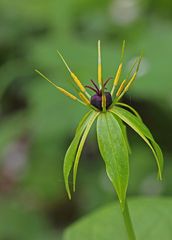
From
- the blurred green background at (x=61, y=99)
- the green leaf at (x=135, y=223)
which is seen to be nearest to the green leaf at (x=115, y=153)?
the green leaf at (x=135, y=223)

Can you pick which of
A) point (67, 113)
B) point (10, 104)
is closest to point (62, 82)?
point (67, 113)

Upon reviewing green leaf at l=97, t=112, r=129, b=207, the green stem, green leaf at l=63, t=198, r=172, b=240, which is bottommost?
green leaf at l=63, t=198, r=172, b=240

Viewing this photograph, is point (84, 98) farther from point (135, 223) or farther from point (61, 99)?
point (61, 99)

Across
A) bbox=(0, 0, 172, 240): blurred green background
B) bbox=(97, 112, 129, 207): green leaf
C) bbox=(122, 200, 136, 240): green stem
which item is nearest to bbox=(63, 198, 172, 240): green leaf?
bbox=(122, 200, 136, 240): green stem

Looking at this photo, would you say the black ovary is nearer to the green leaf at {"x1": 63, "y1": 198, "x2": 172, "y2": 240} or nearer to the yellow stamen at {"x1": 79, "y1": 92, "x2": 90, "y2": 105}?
the yellow stamen at {"x1": 79, "y1": 92, "x2": 90, "y2": 105}

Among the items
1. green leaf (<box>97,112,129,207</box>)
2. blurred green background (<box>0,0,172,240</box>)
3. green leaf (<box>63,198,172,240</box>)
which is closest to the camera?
green leaf (<box>97,112,129,207</box>)

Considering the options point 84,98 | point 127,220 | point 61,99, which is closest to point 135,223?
point 127,220
